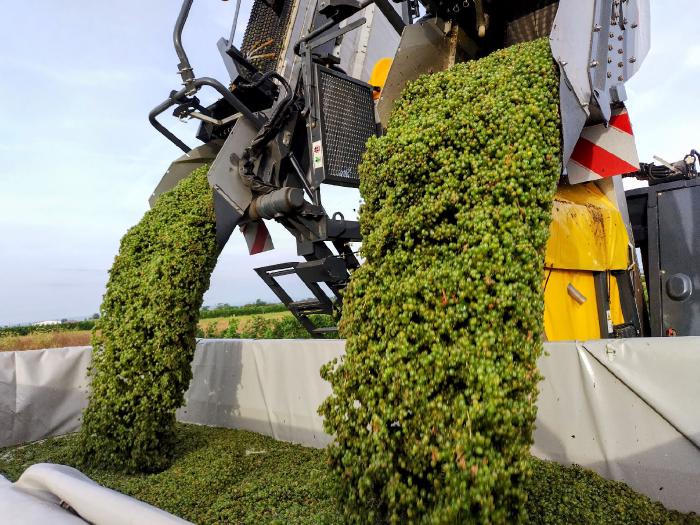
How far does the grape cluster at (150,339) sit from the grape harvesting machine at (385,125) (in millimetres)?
253

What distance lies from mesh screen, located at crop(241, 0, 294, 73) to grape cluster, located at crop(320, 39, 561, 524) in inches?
109

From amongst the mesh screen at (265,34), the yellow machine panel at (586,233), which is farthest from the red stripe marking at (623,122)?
the mesh screen at (265,34)

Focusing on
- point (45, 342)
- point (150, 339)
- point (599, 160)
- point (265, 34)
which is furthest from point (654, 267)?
point (45, 342)

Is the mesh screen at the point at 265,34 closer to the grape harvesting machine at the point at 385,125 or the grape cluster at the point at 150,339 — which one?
the grape harvesting machine at the point at 385,125

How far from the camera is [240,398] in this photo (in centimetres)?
541

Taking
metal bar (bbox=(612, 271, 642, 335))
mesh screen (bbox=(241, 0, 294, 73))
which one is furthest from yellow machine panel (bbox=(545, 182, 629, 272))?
mesh screen (bbox=(241, 0, 294, 73))

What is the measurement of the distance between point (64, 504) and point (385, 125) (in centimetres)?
237

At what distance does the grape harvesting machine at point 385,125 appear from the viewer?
3.07 m

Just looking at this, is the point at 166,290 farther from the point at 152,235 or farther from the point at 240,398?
the point at 240,398

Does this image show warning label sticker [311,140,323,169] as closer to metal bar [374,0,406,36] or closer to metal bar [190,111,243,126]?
metal bar [190,111,243,126]

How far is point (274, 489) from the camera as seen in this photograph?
323 centimetres

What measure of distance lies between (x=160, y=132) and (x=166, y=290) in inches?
62.4

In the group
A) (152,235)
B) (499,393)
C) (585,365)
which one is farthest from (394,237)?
(152,235)

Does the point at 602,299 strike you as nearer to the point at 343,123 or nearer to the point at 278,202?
the point at 343,123
